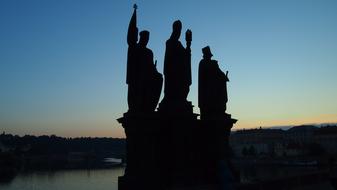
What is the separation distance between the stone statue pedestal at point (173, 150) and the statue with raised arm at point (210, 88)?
1.16 ft

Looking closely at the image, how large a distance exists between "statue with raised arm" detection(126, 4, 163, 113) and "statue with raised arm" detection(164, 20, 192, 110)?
0.49 metres

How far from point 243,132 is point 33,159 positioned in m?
66.8

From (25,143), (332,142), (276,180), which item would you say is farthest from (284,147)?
(276,180)

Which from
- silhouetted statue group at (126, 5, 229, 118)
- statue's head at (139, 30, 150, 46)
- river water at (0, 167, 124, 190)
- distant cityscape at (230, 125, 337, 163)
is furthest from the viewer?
distant cityscape at (230, 125, 337, 163)

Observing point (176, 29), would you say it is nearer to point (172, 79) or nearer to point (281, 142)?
point (172, 79)

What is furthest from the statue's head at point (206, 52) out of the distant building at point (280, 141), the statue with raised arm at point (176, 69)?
the distant building at point (280, 141)

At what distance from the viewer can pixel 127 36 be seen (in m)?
11.1

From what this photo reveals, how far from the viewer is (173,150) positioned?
11.1m

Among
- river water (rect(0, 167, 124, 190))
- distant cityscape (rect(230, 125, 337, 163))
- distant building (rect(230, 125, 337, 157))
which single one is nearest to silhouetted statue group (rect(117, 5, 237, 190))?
river water (rect(0, 167, 124, 190))

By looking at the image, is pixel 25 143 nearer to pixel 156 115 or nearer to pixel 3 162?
pixel 3 162

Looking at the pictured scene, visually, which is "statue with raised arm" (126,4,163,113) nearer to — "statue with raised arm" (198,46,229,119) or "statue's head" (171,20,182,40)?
"statue's head" (171,20,182,40)

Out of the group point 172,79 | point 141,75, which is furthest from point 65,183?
point 141,75

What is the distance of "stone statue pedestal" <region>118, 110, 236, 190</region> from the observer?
10.5 metres

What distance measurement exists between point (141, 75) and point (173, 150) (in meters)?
1.86
